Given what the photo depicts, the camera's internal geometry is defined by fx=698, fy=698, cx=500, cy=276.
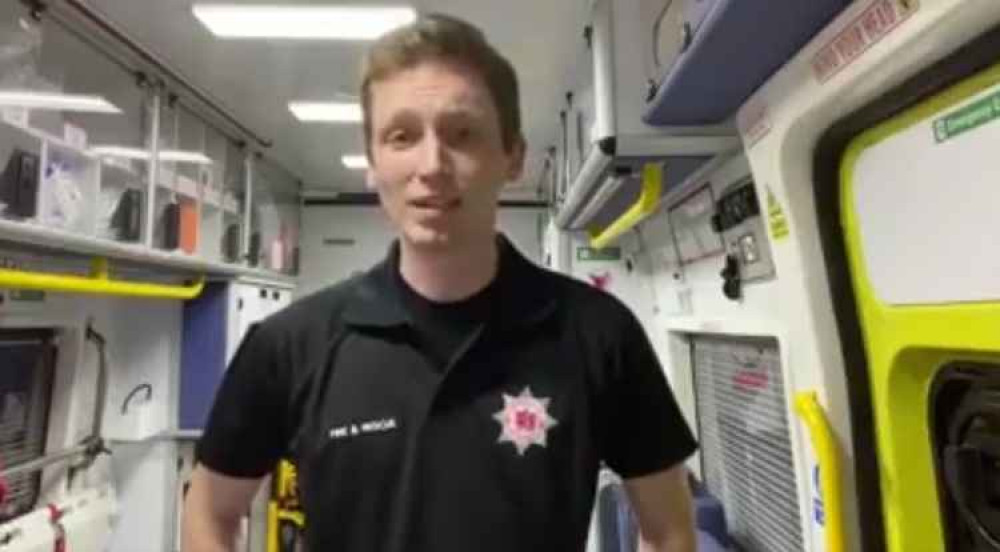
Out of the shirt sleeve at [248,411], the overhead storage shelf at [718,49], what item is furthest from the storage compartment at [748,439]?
the shirt sleeve at [248,411]

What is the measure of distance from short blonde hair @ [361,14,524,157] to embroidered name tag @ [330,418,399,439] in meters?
0.40

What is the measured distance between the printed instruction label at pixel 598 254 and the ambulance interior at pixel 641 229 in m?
0.02

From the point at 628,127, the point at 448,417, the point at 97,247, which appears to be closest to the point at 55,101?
the point at 97,247

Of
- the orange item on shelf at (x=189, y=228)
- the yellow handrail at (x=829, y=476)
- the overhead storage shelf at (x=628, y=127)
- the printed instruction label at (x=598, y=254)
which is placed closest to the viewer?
the yellow handrail at (x=829, y=476)

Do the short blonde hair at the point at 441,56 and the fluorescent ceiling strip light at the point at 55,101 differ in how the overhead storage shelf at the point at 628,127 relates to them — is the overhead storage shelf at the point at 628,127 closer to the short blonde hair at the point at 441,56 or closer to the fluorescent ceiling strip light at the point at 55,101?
the short blonde hair at the point at 441,56

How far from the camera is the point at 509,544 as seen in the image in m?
0.95

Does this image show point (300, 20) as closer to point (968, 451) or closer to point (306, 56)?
point (306, 56)

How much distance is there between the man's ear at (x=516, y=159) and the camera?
3.49 feet

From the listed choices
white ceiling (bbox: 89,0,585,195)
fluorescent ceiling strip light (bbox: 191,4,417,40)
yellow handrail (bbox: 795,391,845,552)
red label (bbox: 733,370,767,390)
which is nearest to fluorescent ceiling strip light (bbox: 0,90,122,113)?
white ceiling (bbox: 89,0,585,195)

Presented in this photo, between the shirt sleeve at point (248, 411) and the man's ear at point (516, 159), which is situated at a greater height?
the man's ear at point (516, 159)

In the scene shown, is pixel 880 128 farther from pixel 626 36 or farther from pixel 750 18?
pixel 626 36

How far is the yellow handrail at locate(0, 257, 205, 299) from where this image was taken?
2.20 m

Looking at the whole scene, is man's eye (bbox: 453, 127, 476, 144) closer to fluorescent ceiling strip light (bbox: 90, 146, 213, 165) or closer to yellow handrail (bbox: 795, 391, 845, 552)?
yellow handrail (bbox: 795, 391, 845, 552)

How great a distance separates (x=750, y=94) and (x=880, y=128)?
0.39m
